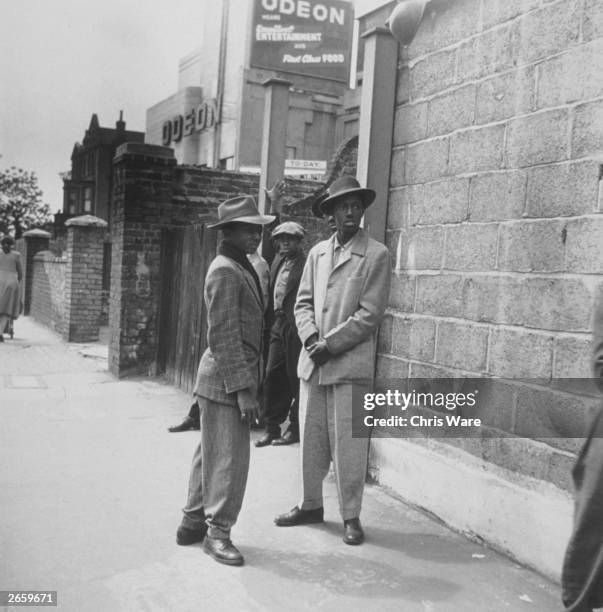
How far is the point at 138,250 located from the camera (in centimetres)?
962

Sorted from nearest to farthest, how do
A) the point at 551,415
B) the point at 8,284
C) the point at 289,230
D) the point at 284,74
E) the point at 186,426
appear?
1. the point at 551,415
2. the point at 289,230
3. the point at 186,426
4. the point at 8,284
5. the point at 284,74

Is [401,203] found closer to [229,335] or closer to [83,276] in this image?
[229,335]

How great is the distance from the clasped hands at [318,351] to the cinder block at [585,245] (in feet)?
4.55

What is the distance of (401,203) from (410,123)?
0.56 meters

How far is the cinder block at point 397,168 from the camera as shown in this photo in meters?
5.24

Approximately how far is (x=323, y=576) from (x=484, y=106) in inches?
113

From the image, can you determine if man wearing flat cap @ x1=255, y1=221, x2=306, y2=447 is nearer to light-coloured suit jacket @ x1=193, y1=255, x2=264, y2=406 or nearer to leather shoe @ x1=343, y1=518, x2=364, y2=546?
leather shoe @ x1=343, y1=518, x2=364, y2=546

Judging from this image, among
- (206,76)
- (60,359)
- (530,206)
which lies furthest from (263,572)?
(206,76)

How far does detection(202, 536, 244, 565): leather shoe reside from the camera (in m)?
3.76

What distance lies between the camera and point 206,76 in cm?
3016

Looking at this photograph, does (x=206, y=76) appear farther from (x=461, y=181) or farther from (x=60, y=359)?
(x=461, y=181)

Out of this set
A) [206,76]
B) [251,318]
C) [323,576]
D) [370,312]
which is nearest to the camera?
[323,576]

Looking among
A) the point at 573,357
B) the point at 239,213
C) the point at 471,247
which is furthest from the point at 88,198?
the point at 573,357

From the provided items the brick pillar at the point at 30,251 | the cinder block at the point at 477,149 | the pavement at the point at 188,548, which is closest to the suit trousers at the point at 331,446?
the pavement at the point at 188,548
